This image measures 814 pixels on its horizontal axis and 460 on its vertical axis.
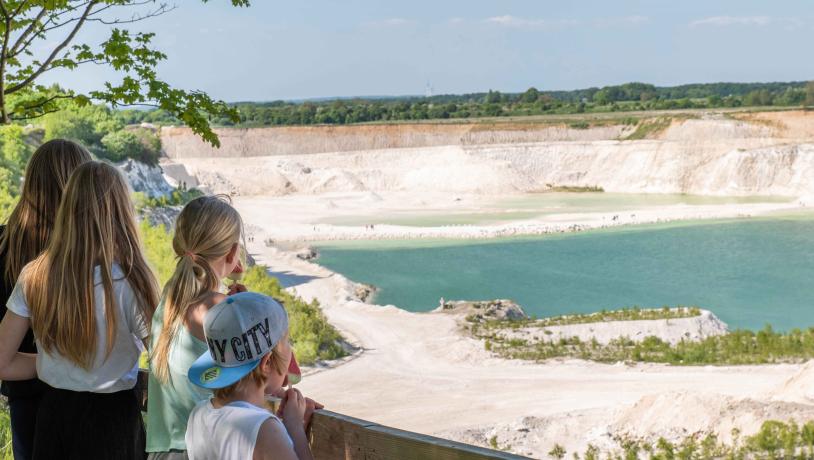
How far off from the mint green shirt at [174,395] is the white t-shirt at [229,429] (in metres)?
0.44

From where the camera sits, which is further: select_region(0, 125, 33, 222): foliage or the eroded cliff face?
the eroded cliff face

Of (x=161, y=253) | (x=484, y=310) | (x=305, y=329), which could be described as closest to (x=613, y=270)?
Result: (x=484, y=310)

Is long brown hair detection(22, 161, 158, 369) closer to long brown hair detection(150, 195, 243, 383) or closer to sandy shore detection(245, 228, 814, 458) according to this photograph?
long brown hair detection(150, 195, 243, 383)

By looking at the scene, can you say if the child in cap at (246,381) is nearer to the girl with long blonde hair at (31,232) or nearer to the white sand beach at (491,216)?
the girl with long blonde hair at (31,232)

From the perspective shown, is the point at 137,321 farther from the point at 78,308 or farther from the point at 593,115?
the point at 593,115

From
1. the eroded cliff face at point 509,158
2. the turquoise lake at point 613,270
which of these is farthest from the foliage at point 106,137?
the eroded cliff face at point 509,158

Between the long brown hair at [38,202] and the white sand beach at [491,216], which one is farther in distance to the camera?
the white sand beach at [491,216]

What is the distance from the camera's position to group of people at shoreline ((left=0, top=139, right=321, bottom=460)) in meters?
2.93

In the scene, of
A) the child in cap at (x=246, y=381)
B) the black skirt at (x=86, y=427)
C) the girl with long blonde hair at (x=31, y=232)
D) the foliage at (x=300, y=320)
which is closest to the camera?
the child in cap at (x=246, y=381)

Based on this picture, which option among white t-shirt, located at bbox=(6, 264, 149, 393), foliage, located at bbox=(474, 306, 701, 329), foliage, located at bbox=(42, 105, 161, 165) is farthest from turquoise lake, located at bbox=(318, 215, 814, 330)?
white t-shirt, located at bbox=(6, 264, 149, 393)

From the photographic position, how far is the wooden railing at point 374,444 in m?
2.55

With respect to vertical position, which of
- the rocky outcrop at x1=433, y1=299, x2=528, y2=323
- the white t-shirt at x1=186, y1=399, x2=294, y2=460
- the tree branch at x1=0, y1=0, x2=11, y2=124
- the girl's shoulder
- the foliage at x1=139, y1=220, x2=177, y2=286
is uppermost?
the tree branch at x1=0, y1=0, x2=11, y2=124

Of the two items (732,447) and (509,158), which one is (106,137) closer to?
(732,447)

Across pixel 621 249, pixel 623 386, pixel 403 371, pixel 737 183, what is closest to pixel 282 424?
pixel 623 386
